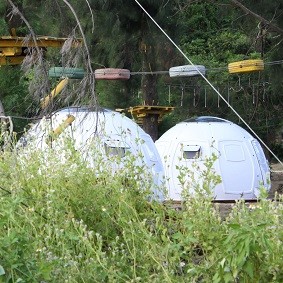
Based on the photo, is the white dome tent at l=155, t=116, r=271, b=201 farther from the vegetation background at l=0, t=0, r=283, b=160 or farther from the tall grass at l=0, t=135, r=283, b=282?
the tall grass at l=0, t=135, r=283, b=282

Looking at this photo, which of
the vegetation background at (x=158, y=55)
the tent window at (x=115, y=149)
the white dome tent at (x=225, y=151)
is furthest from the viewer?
the vegetation background at (x=158, y=55)

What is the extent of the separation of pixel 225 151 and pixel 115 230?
31.9 feet

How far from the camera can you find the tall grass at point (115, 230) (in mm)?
4488

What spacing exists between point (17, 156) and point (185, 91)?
1596cm

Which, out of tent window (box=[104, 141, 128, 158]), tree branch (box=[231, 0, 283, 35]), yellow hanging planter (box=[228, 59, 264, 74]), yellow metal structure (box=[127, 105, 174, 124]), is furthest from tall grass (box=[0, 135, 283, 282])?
yellow metal structure (box=[127, 105, 174, 124])

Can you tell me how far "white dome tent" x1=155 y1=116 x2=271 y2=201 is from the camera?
14.9 m

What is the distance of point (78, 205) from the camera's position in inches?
235

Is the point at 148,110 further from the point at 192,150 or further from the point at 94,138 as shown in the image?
the point at 94,138

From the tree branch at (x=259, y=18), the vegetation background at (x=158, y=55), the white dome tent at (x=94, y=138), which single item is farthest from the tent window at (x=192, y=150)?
the tree branch at (x=259, y=18)

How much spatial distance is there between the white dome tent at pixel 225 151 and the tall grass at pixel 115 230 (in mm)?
8235

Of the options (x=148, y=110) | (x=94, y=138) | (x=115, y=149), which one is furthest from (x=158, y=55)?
(x=94, y=138)

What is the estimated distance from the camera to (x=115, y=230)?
580 cm

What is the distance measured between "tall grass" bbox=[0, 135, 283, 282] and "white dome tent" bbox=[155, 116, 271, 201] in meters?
8.23

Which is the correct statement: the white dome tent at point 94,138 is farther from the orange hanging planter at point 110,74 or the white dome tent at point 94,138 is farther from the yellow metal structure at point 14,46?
the yellow metal structure at point 14,46
